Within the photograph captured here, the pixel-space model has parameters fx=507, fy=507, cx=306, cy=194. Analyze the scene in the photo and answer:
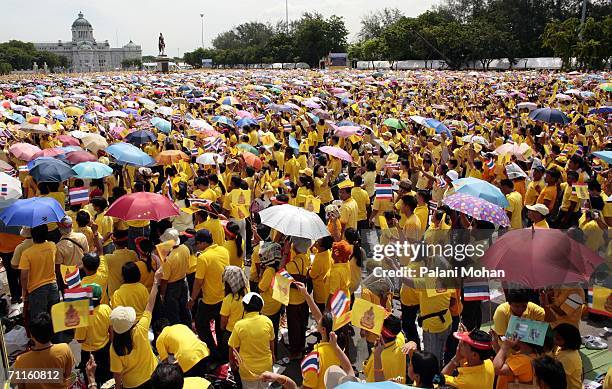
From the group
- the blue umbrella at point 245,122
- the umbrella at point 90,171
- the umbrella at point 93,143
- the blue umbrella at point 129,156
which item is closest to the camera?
the umbrella at point 90,171

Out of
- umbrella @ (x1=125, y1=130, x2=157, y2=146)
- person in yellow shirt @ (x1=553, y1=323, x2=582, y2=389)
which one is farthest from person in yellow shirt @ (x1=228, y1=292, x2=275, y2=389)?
umbrella @ (x1=125, y1=130, x2=157, y2=146)

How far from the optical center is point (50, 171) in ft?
23.3

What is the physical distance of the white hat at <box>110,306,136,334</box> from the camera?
3.68 meters

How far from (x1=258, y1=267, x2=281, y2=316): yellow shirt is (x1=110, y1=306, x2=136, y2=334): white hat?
1624mm

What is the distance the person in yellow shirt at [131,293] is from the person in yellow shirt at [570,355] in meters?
3.48

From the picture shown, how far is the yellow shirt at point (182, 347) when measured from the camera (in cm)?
371

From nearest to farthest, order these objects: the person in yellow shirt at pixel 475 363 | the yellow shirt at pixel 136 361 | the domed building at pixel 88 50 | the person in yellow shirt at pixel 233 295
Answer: the person in yellow shirt at pixel 475 363, the yellow shirt at pixel 136 361, the person in yellow shirt at pixel 233 295, the domed building at pixel 88 50

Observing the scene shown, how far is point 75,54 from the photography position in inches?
5374

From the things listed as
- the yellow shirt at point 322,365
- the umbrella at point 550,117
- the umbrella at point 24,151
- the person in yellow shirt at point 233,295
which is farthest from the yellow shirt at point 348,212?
the umbrella at point 550,117

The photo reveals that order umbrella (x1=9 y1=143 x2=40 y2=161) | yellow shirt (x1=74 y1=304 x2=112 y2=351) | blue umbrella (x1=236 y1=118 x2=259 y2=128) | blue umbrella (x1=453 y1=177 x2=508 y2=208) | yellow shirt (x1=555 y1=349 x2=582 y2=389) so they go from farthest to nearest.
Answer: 1. blue umbrella (x1=236 y1=118 x2=259 y2=128)
2. umbrella (x1=9 y1=143 x2=40 y2=161)
3. blue umbrella (x1=453 y1=177 x2=508 y2=208)
4. yellow shirt (x1=74 y1=304 x2=112 y2=351)
5. yellow shirt (x1=555 y1=349 x2=582 y2=389)

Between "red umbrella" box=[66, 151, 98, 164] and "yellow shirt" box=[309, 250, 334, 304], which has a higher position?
"red umbrella" box=[66, 151, 98, 164]

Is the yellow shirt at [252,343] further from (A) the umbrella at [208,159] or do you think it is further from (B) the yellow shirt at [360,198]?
(A) the umbrella at [208,159]

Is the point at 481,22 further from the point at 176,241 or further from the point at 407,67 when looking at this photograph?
the point at 176,241

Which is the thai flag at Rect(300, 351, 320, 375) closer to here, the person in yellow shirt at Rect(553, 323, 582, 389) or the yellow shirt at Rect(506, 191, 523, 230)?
the person in yellow shirt at Rect(553, 323, 582, 389)
